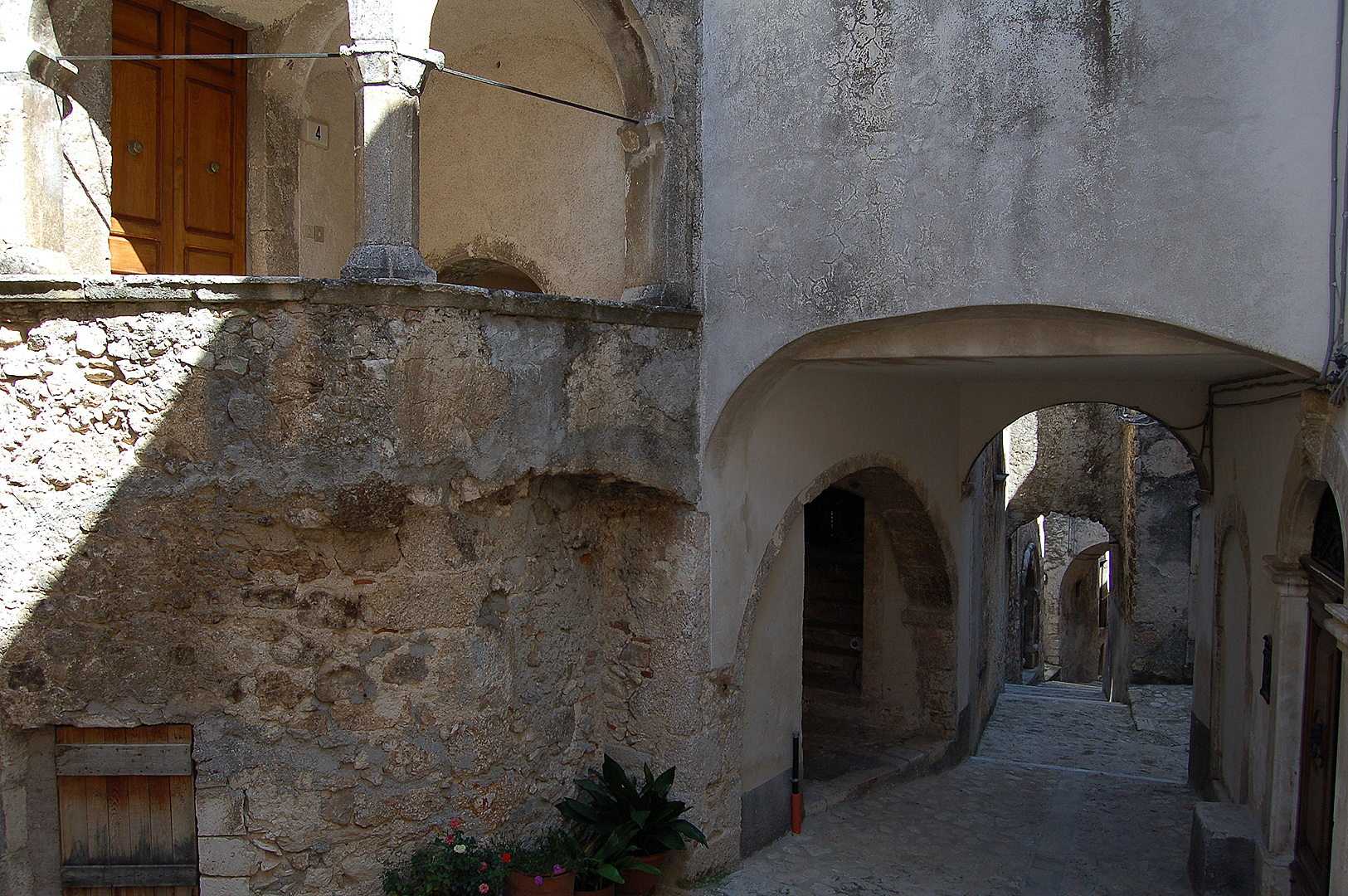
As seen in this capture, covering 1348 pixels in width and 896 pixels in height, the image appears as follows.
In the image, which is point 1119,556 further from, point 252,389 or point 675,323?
point 252,389

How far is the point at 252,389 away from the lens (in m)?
4.30

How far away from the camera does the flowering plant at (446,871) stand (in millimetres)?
4527

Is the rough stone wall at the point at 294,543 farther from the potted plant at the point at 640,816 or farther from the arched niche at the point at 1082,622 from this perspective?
the arched niche at the point at 1082,622

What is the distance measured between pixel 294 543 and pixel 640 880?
105 inches

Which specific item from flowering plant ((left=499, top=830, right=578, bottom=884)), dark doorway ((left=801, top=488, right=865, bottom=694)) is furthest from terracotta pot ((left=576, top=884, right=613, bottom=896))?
dark doorway ((left=801, top=488, right=865, bottom=694))

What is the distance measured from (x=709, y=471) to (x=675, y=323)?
2.82 ft

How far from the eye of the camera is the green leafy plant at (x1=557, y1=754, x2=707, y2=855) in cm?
533

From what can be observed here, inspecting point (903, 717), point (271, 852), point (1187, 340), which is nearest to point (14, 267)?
point (271, 852)

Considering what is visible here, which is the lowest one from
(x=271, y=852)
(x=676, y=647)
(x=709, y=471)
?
(x=271, y=852)

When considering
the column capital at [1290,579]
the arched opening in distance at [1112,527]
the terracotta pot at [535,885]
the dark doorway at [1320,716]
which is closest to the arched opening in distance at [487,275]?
the terracotta pot at [535,885]

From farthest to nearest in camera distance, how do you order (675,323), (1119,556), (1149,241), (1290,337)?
(1119,556)
(675,323)
(1149,241)
(1290,337)

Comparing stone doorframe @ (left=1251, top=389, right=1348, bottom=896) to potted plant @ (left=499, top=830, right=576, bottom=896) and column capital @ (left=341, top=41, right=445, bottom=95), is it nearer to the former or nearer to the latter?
potted plant @ (left=499, top=830, right=576, bottom=896)

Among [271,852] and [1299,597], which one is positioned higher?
[1299,597]

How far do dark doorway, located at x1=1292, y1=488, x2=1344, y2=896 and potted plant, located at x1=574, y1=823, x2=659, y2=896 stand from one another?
3191 mm
